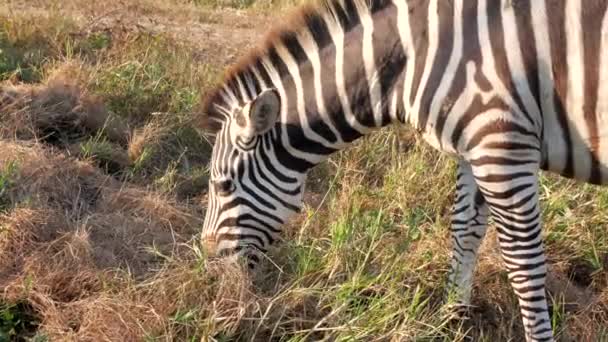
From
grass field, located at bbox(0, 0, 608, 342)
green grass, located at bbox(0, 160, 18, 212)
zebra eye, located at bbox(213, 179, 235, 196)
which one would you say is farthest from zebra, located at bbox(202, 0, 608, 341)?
green grass, located at bbox(0, 160, 18, 212)

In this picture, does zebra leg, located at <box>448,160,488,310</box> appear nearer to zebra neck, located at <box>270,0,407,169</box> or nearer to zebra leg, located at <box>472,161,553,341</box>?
zebra leg, located at <box>472,161,553,341</box>

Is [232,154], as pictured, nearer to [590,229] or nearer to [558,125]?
[558,125]

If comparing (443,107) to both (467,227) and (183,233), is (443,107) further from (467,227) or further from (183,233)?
(183,233)

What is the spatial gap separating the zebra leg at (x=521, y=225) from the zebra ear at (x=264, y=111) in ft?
3.58

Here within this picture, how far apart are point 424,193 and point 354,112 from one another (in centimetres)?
162

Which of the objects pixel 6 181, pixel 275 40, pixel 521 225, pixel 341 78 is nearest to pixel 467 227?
pixel 521 225

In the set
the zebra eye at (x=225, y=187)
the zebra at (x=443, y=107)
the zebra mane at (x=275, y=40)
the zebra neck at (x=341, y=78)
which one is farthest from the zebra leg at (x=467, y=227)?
the zebra eye at (x=225, y=187)

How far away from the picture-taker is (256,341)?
328 cm

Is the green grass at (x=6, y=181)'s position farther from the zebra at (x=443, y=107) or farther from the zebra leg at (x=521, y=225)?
the zebra leg at (x=521, y=225)

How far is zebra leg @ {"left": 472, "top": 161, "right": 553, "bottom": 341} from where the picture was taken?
127 inches

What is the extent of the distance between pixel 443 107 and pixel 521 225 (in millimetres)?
706

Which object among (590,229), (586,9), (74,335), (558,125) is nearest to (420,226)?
(590,229)

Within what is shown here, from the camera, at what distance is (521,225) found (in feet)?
11.0

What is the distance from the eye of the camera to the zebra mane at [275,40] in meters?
3.65
